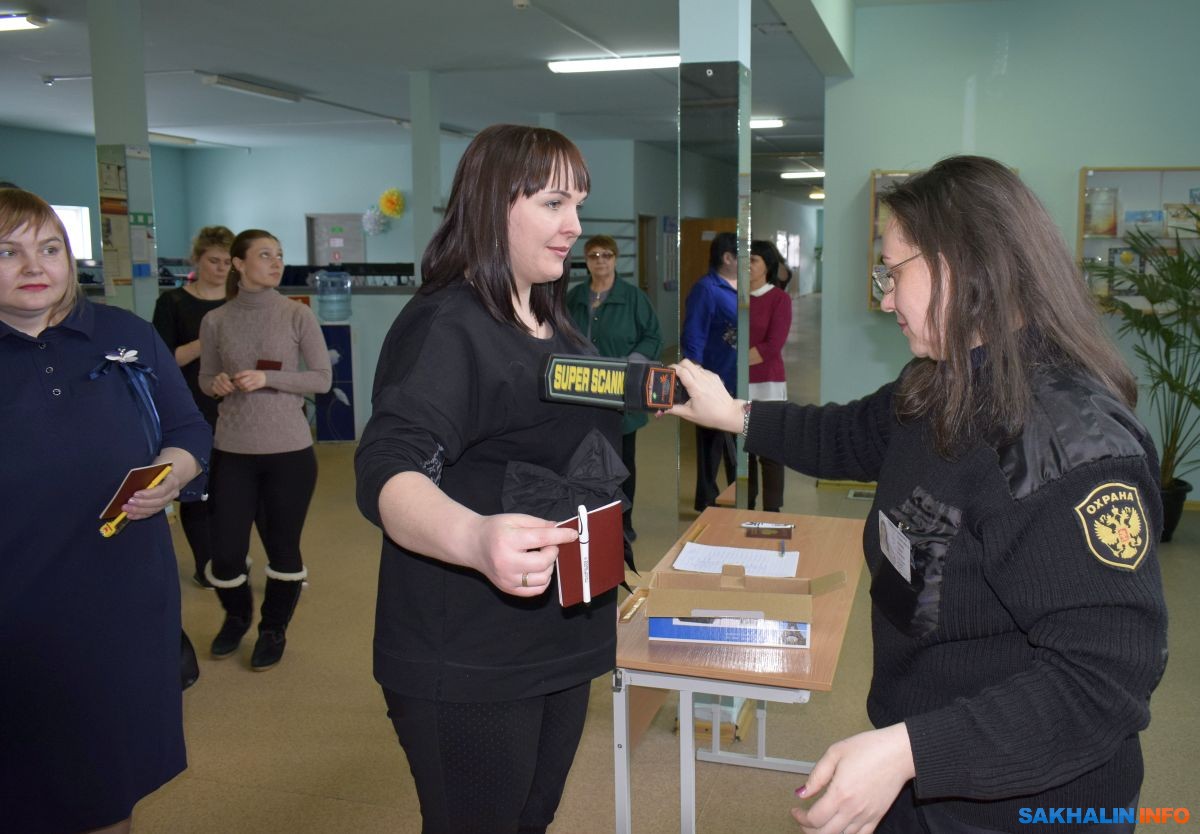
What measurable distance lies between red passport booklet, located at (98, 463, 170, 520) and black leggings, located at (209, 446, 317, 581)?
1.71 meters

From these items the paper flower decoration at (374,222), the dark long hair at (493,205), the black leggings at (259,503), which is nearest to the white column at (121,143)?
the black leggings at (259,503)

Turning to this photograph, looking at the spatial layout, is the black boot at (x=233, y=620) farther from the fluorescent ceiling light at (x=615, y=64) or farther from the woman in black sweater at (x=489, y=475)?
the fluorescent ceiling light at (x=615, y=64)

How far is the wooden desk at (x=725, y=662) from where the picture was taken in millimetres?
1872

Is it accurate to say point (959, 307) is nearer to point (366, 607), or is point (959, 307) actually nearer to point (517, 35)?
point (366, 607)

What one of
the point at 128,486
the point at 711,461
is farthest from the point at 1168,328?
the point at 128,486

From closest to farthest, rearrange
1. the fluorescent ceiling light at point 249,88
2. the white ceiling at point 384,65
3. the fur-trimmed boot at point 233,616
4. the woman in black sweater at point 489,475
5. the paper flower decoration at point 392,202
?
the woman in black sweater at point 489,475 → the fur-trimmed boot at point 233,616 → the white ceiling at point 384,65 → the fluorescent ceiling light at point 249,88 → the paper flower decoration at point 392,202

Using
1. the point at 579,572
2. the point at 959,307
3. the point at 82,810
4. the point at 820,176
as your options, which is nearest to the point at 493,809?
the point at 579,572

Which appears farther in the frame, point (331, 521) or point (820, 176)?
point (820, 176)

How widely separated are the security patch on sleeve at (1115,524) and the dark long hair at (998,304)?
0.41 ft

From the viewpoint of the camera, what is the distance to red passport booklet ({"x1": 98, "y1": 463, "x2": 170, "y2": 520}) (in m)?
1.80

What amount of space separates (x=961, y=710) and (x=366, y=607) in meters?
3.64

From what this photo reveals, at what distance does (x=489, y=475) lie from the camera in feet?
4.57

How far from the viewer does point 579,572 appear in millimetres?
1180

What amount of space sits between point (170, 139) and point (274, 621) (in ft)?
41.4
